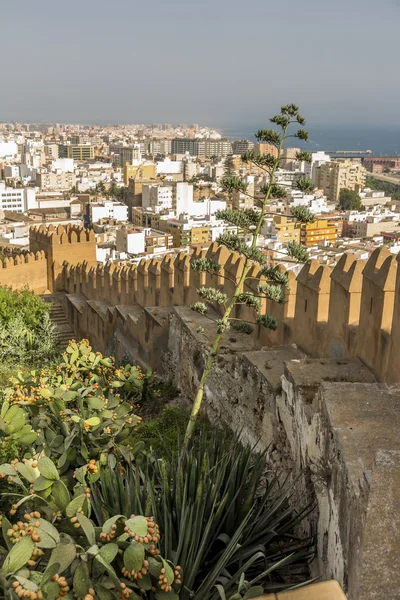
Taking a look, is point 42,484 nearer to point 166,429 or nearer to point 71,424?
point 71,424

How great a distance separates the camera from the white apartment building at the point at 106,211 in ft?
245

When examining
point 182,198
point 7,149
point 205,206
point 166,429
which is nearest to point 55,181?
point 182,198

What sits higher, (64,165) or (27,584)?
(27,584)

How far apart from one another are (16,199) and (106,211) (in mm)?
14067

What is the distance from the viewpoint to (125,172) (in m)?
113

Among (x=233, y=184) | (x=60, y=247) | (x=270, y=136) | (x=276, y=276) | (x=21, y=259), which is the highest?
(x=270, y=136)

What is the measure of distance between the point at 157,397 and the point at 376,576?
15.2 ft

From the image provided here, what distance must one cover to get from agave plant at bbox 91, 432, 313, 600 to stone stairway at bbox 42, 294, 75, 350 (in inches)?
293

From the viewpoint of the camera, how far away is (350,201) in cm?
9075

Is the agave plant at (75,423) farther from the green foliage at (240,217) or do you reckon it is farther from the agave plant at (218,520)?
the green foliage at (240,217)

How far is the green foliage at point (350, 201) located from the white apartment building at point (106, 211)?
30.5 metres

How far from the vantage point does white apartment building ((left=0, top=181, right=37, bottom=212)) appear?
3248 inches

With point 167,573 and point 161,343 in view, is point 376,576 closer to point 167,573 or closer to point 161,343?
point 167,573

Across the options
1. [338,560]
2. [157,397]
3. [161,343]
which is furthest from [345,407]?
[161,343]
